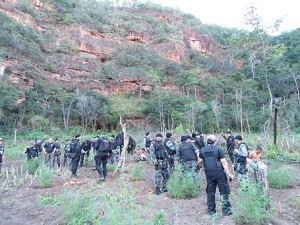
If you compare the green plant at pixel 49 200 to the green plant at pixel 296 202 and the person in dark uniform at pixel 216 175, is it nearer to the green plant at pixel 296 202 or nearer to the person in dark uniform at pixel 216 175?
the person in dark uniform at pixel 216 175

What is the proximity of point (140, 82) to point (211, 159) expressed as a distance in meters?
40.5

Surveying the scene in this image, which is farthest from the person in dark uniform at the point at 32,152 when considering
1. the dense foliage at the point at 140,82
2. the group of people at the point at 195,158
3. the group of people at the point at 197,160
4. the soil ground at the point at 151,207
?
the dense foliage at the point at 140,82

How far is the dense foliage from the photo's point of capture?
3328 centimetres

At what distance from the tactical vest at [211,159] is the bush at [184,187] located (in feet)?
3.64

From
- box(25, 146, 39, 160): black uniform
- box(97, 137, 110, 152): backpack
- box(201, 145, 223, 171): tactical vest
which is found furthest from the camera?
box(25, 146, 39, 160): black uniform

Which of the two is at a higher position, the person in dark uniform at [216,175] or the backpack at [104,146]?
the backpack at [104,146]

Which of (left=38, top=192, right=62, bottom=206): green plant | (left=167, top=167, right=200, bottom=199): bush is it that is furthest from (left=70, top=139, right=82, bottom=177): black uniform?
(left=167, top=167, right=200, bottom=199): bush

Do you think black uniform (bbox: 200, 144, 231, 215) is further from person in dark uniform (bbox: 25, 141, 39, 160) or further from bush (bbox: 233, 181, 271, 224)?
person in dark uniform (bbox: 25, 141, 39, 160)

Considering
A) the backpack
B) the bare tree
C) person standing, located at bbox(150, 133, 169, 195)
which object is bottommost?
person standing, located at bbox(150, 133, 169, 195)

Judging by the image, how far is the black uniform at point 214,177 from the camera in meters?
5.77

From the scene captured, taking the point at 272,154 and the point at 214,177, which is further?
the point at 272,154

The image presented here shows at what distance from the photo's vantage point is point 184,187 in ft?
22.9

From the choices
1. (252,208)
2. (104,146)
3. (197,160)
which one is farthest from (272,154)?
(252,208)

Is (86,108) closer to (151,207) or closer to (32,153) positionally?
(32,153)
